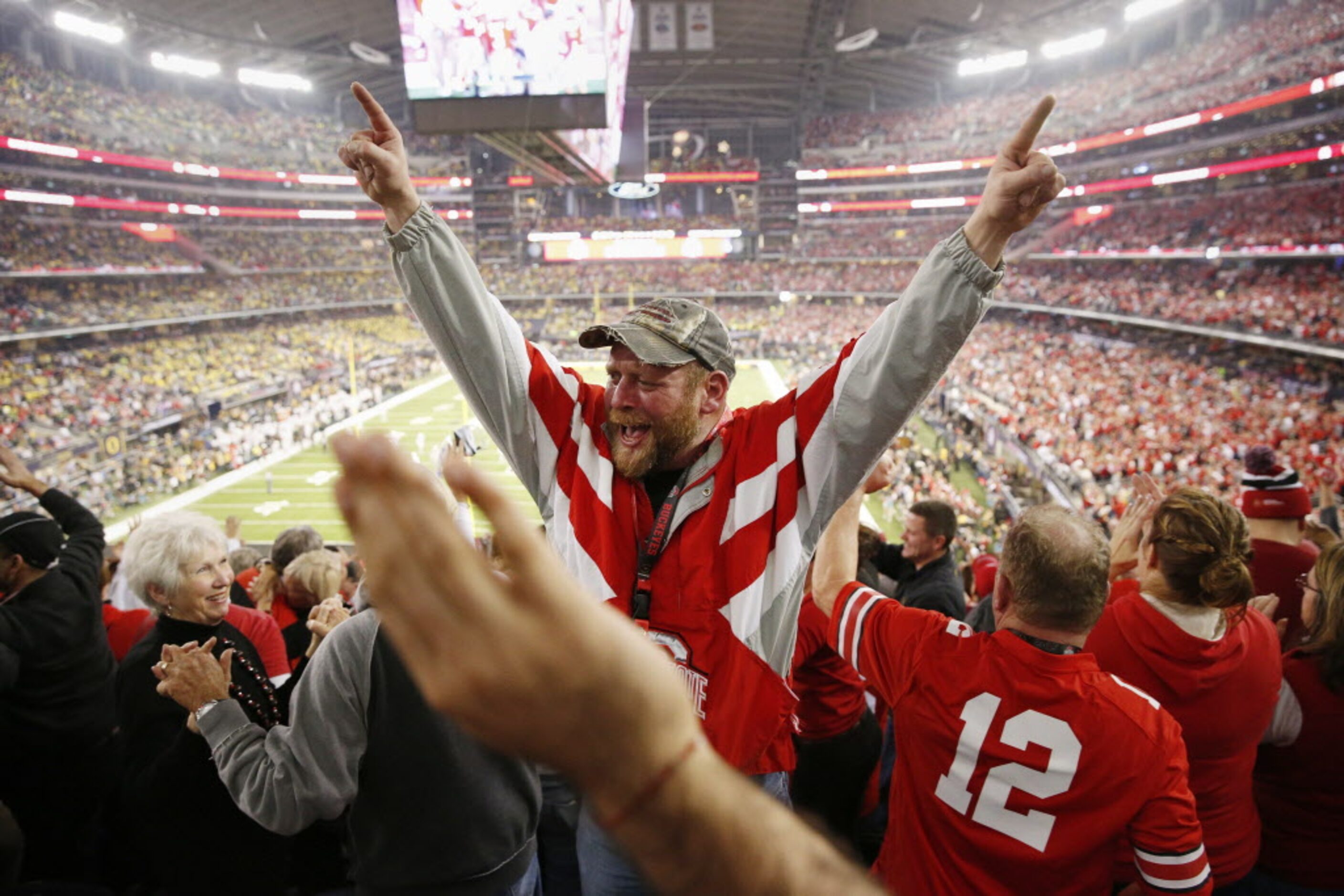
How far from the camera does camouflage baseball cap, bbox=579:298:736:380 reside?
1.53 metres

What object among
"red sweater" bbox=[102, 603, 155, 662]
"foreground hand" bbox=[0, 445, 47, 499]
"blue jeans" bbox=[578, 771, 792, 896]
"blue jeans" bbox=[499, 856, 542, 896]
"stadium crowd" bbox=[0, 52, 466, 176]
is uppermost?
"stadium crowd" bbox=[0, 52, 466, 176]

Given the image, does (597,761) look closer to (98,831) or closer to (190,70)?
(98,831)

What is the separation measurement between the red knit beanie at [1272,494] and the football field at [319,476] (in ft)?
29.8

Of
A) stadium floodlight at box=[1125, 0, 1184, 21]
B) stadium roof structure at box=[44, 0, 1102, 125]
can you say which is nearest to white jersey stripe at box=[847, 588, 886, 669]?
stadium roof structure at box=[44, 0, 1102, 125]

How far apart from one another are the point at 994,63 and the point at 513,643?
49090 mm

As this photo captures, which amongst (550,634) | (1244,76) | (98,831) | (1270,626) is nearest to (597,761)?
(550,634)

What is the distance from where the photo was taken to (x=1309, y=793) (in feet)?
7.26

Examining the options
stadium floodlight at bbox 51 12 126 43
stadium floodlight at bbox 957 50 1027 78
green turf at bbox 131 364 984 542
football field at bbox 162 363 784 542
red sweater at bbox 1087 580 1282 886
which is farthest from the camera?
stadium floodlight at bbox 957 50 1027 78

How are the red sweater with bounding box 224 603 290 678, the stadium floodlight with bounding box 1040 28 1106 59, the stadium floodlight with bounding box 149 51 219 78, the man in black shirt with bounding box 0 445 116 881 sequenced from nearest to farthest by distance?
the man in black shirt with bounding box 0 445 116 881, the red sweater with bounding box 224 603 290 678, the stadium floodlight with bounding box 1040 28 1106 59, the stadium floodlight with bounding box 149 51 219 78

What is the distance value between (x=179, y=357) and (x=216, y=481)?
14.8 meters

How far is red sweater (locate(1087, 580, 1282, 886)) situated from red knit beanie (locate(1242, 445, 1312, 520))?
1.55 meters

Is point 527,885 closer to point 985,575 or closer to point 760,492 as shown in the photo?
point 760,492

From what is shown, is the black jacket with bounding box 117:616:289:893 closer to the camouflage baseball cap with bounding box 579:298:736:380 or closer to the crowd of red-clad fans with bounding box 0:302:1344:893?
the crowd of red-clad fans with bounding box 0:302:1344:893

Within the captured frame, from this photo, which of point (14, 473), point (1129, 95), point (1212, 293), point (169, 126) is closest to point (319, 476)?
point (14, 473)
